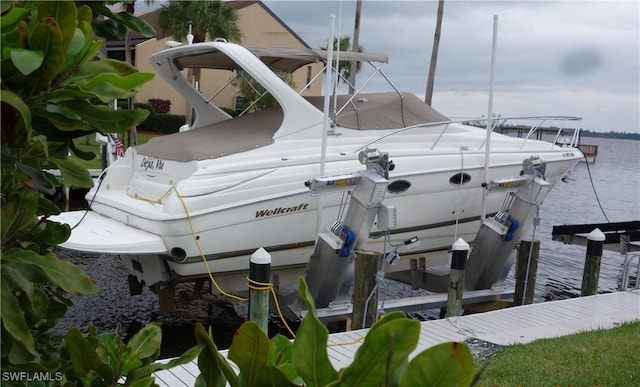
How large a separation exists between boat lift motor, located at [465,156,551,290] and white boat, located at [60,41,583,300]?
14.6 inches

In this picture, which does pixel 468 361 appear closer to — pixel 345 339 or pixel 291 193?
pixel 345 339

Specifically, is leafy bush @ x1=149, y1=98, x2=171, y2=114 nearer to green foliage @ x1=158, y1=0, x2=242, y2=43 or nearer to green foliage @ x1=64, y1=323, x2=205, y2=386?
green foliage @ x1=158, y1=0, x2=242, y2=43

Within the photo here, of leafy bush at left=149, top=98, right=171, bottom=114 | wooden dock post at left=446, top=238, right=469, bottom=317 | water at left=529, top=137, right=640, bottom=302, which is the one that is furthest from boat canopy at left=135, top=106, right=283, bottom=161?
leafy bush at left=149, top=98, right=171, bottom=114

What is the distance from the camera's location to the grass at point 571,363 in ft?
18.0

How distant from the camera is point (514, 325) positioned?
7.75 metres

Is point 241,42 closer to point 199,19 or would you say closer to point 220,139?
point 199,19

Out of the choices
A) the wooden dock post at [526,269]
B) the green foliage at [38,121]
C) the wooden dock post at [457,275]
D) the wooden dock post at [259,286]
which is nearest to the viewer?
the green foliage at [38,121]

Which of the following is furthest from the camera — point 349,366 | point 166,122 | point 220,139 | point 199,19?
point 166,122

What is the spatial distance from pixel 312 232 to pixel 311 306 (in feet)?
22.7

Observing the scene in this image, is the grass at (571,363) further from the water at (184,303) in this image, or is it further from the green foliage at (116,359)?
the green foliage at (116,359)

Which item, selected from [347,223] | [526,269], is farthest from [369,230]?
[526,269]

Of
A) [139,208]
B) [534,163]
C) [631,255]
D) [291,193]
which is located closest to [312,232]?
[291,193]

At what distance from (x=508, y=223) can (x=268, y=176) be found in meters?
3.49

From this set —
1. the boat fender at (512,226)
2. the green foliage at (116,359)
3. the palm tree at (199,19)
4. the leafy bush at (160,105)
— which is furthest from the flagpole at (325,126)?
the leafy bush at (160,105)
